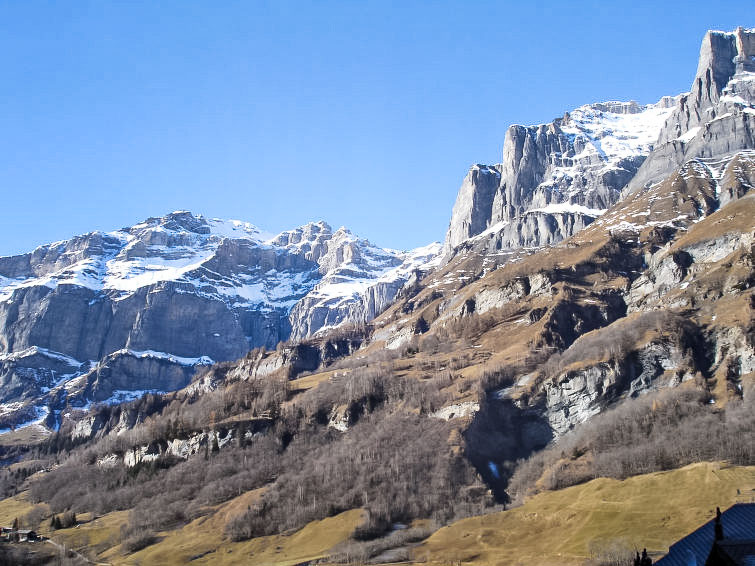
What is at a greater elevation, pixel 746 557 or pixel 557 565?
pixel 746 557

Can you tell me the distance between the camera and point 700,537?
63.4 m

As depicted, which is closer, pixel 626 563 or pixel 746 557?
pixel 746 557

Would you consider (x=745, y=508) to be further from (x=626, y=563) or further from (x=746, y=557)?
(x=626, y=563)

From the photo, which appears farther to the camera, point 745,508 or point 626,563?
point 626,563

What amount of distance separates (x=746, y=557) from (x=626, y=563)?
482ft

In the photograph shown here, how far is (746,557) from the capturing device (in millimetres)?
55312

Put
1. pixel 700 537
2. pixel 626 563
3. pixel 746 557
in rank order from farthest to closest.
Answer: pixel 626 563, pixel 700 537, pixel 746 557

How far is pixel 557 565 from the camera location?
199 m

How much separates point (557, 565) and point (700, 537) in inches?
5842

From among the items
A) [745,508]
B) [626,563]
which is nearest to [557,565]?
[626,563]

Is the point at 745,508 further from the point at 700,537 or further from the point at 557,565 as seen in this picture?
the point at 557,565

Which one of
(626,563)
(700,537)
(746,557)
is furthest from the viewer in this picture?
(626,563)

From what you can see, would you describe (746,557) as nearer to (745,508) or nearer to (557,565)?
(745,508)

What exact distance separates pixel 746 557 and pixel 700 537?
27.0 ft
